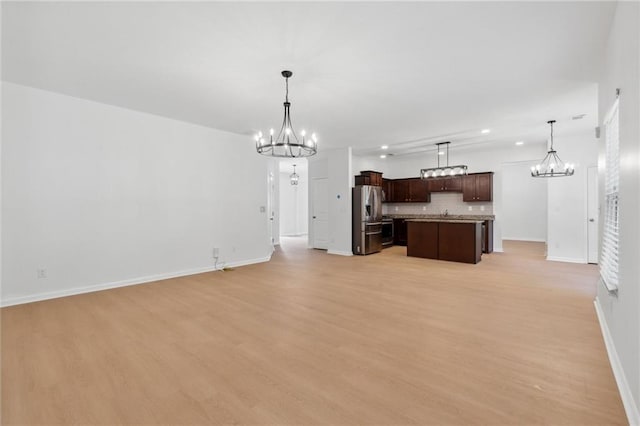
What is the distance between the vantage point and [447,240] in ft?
22.5

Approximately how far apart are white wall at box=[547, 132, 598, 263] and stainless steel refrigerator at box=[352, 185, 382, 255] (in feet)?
13.8

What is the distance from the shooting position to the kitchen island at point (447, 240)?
21.4 feet

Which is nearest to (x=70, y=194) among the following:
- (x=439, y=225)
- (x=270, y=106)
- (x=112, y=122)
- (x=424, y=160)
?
(x=112, y=122)

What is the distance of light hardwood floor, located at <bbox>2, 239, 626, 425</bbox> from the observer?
181 cm

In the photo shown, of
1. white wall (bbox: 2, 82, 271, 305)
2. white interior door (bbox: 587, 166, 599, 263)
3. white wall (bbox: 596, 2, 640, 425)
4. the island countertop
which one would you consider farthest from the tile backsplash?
white wall (bbox: 596, 2, 640, 425)

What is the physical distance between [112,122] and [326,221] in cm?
563

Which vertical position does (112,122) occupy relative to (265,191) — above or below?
above

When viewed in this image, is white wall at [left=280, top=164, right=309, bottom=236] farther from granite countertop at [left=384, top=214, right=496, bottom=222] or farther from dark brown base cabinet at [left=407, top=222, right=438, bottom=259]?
dark brown base cabinet at [left=407, top=222, right=438, bottom=259]

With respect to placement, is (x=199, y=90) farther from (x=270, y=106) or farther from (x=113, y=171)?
(x=113, y=171)

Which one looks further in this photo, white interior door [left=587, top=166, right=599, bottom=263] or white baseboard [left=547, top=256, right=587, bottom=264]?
white baseboard [left=547, top=256, right=587, bottom=264]

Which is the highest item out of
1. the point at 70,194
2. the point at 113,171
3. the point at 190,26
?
the point at 190,26

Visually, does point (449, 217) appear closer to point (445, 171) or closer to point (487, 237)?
point (487, 237)

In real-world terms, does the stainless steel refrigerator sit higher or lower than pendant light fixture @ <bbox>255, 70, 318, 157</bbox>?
lower

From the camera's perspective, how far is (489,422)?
5.53 feet
